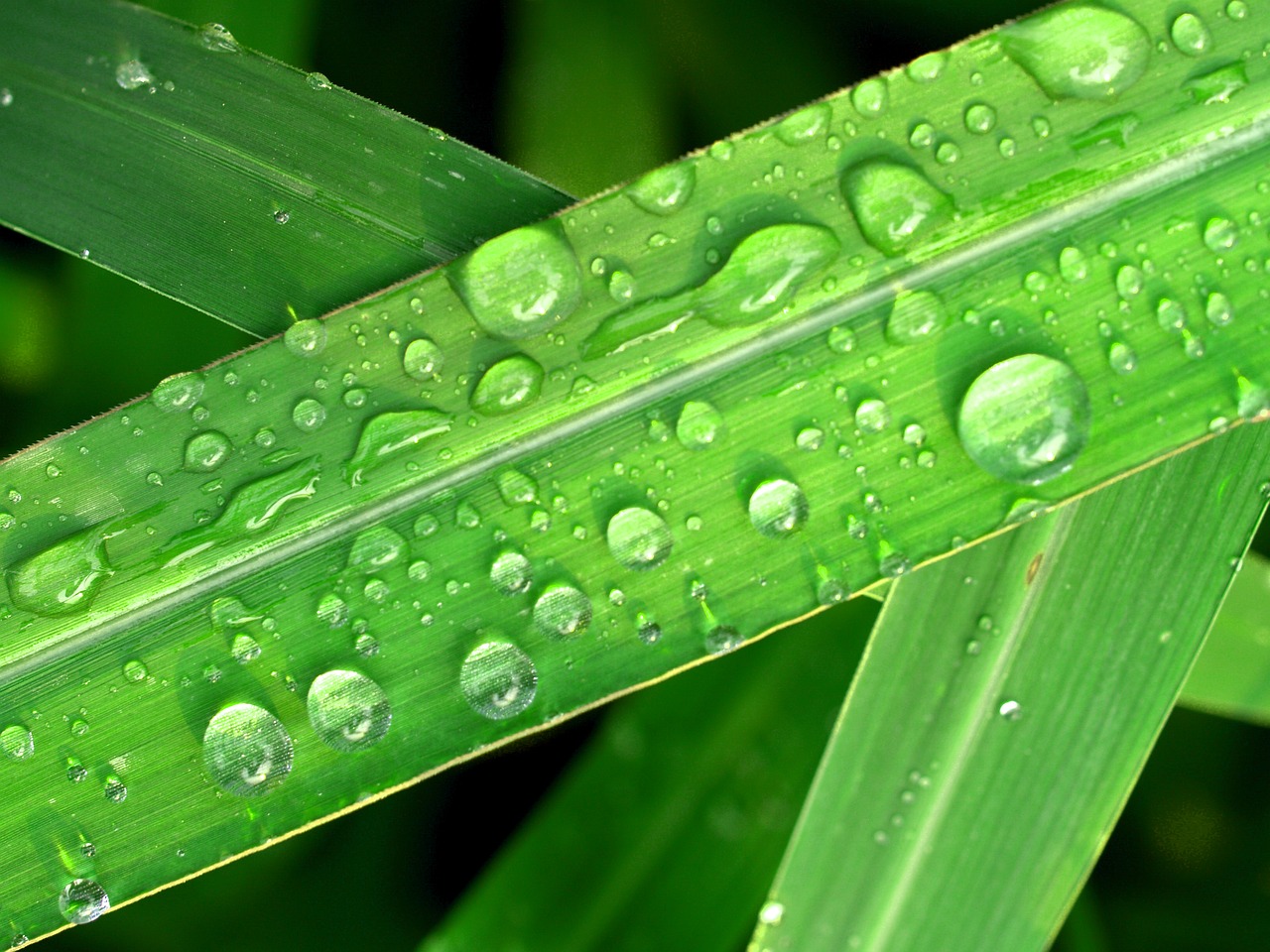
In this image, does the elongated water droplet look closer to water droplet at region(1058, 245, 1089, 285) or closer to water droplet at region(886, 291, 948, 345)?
water droplet at region(886, 291, 948, 345)

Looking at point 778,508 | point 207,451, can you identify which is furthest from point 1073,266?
point 207,451

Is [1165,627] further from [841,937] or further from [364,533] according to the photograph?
[364,533]

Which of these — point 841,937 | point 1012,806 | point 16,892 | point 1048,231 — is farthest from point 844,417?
point 16,892

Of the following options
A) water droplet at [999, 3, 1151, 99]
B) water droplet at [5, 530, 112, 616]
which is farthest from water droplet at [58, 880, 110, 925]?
water droplet at [999, 3, 1151, 99]

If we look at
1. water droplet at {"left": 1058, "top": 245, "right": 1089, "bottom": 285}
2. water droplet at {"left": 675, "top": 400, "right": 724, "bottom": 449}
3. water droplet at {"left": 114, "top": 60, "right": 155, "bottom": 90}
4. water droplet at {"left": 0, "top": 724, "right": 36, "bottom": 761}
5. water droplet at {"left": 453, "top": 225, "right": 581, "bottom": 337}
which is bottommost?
water droplet at {"left": 0, "top": 724, "right": 36, "bottom": 761}

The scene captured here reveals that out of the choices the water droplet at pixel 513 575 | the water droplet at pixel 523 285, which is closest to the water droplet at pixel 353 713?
the water droplet at pixel 513 575

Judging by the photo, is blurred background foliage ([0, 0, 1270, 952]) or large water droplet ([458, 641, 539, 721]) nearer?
large water droplet ([458, 641, 539, 721])
